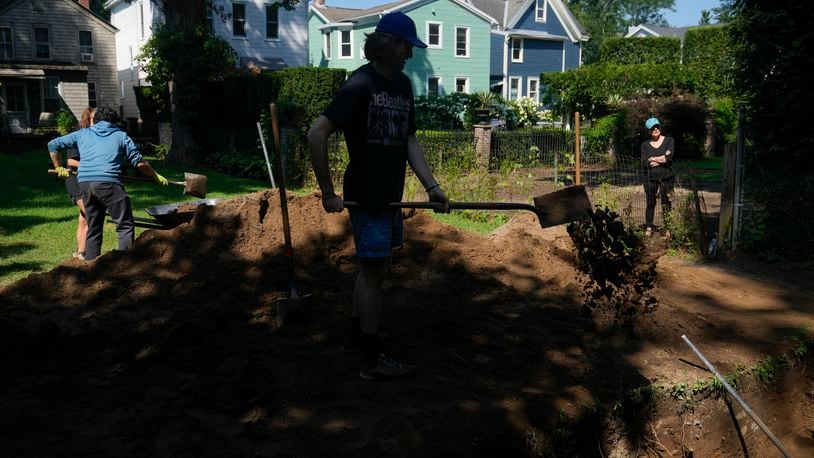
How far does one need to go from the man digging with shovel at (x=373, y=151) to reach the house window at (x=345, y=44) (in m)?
32.9

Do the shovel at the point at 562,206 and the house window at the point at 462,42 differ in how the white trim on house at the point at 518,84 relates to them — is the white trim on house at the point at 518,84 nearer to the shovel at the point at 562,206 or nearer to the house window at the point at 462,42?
the house window at the point at 462,42

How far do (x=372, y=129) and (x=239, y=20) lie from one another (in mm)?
30792

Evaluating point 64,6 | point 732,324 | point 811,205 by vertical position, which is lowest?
point 732,324

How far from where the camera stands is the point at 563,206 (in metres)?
4.92

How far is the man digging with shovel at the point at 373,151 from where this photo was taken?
13.5 ft

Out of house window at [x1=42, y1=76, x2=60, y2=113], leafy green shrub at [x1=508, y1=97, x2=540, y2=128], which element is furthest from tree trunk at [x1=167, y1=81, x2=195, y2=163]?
house window at [x1=42, y1=76, x2=60, y2=113]

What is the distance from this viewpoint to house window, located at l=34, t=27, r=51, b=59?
35469mm

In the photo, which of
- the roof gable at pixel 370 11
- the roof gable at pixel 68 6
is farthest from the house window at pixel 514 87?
the roof gable at pixel 68 6

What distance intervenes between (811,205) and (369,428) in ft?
21.8

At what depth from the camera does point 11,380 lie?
4273 millimetres

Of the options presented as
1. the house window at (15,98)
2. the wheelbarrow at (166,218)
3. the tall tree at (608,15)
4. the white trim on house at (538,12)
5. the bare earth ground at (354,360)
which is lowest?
the bare earth ground at (354,360)

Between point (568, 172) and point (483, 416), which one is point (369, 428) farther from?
point (568, 172)

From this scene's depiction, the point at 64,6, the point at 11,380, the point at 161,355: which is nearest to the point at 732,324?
the point at 161,355

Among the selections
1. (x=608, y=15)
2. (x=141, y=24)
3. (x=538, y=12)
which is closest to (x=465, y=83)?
(x=538, y=12)
